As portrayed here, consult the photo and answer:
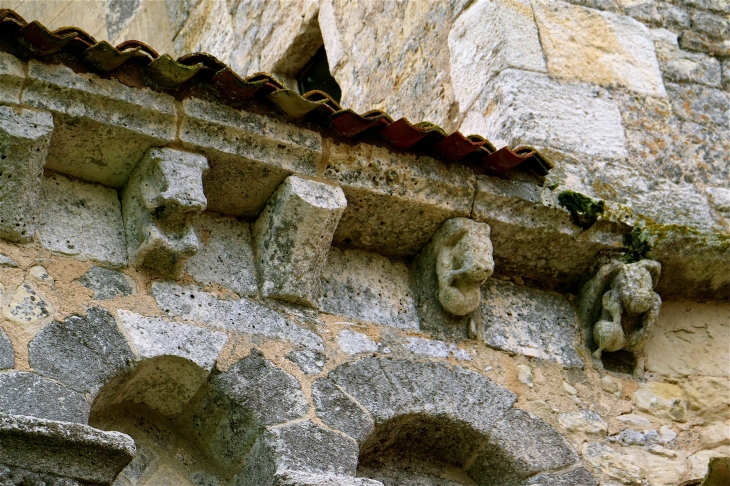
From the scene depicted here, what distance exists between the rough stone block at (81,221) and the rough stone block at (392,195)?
0.84m

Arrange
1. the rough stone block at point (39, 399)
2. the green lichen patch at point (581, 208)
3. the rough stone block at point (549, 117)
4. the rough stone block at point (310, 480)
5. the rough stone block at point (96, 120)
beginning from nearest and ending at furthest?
the rough stone block at point (39, 399) → the rough stone block at point (310, 480) → the rough stone block at point (96, 120) → the green lichen patch at point (581, 208) → the rough stone block at point (549, 117)

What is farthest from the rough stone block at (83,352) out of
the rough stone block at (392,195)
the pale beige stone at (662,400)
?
the pale beige stone at (662,400)

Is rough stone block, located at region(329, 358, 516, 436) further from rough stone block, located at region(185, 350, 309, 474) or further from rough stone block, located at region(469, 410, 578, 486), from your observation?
rough stone block, located at region(185, 350, 309, 474)

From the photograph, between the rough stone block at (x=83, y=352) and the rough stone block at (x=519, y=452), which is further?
the rough stone block at (x=519, y=452)

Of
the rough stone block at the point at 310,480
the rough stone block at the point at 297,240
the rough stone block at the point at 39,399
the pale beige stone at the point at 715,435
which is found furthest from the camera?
the pale beige stone at the point at 715,435

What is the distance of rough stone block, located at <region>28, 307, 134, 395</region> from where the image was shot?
11.2 feet

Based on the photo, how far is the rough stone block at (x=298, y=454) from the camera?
142 inches

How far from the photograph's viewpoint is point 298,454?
12.0ft

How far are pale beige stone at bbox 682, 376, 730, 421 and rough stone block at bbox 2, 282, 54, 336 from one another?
2678 mm

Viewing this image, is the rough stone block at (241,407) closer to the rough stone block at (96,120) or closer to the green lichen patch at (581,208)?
the rough stone block at (96,120)

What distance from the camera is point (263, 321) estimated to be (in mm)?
3986

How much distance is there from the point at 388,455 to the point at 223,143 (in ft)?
4.39

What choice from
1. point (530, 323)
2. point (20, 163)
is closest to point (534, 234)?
point (530, 323)

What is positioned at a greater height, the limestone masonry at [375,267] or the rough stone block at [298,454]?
the limestone masonry at [375,267]
